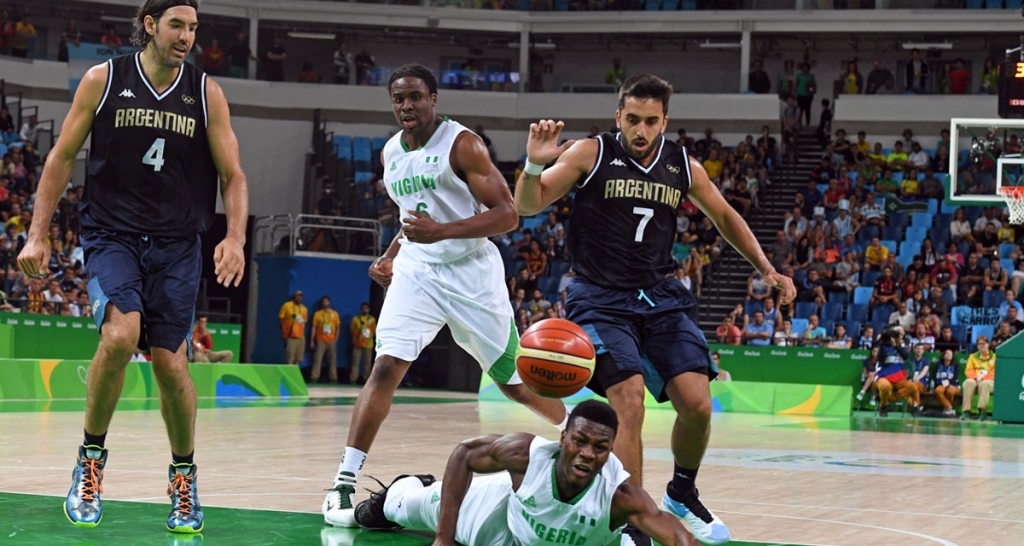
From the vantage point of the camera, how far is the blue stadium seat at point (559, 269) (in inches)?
1085

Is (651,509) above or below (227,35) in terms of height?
below

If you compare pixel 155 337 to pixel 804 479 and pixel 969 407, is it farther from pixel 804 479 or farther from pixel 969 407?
pixel 969 407

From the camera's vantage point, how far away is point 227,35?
3522 centimetres

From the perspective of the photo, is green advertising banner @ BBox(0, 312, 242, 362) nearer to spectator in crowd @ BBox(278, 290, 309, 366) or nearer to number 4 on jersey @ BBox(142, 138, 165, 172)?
spectator in crowd @ BBox(278, 290, 309, 366)

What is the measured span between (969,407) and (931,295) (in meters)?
3.01

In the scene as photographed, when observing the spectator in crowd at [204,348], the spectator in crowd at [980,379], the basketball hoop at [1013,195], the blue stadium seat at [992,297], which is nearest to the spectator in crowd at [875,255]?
the blue stadium seat at [992,297]

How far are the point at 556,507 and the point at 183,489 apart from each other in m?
1.83

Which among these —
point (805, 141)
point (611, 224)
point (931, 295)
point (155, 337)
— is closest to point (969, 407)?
point (931, 295)

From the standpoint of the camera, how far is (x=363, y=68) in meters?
34.6

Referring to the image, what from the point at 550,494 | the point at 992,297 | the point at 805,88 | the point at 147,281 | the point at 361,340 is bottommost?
the point at 361,340

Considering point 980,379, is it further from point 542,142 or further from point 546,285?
point 542,142

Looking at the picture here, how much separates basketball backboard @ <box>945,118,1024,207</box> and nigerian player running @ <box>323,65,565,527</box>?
13085 mm

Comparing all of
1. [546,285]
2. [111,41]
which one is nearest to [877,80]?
[546,285]

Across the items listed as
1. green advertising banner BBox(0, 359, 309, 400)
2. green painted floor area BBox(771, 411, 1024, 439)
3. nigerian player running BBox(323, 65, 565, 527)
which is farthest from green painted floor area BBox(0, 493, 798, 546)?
green painted floor area BBox(771, 411, 1024, 439)
